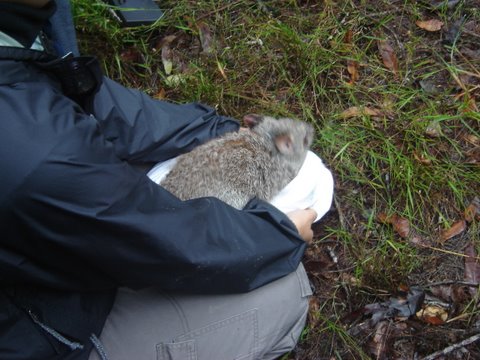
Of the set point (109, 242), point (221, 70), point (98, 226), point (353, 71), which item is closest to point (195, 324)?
point (109, 242)

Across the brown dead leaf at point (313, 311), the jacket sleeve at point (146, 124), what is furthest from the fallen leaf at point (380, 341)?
the jacket sleeve at point (146, 124)

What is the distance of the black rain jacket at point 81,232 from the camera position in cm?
182

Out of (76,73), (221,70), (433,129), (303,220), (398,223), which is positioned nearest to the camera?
(76,73)

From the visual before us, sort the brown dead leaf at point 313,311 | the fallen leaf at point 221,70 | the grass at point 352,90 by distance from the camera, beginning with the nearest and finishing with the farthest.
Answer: the brown dead leaf at point 313,311 < the grass at point 352,90 < the fallen leaf at point 221,70

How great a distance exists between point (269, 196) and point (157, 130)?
2.82 feet

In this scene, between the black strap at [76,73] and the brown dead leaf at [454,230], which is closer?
the black strap at [76,73]

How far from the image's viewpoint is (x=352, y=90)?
396cm

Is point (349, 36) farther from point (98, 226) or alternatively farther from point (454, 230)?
point (98, 226)

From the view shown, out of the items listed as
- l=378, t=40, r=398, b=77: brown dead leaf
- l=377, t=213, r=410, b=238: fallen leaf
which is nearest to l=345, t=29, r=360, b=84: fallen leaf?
l=378, t=40, r=398, b=77: brown dead leaf

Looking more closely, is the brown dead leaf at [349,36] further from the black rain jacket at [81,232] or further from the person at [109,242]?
the black rain jacket at [81,232]

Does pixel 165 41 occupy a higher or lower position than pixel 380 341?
higher

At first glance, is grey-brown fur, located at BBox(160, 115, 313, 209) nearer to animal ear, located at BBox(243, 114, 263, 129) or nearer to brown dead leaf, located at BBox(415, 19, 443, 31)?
animal ear, located at BBox(243, 114, 263, 129)

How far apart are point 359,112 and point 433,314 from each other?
1523 mm

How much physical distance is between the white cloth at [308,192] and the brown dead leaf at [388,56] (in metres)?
1.07
